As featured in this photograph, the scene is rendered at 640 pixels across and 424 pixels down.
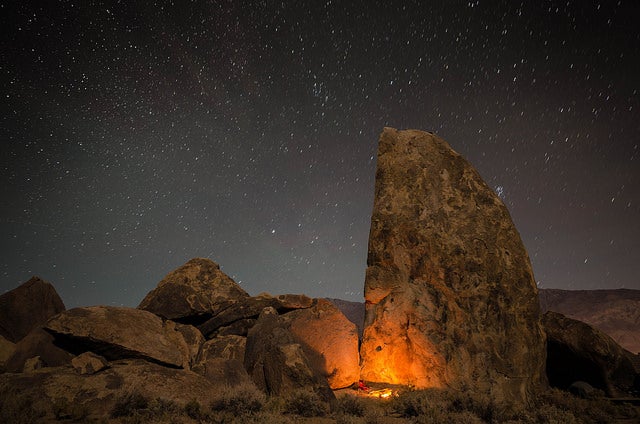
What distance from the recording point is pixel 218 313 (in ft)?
34.5

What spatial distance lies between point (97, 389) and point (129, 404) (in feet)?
3.06

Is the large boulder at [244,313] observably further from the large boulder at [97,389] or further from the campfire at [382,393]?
the campfire at [382,393]

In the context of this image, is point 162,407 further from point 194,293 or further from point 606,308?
point 606,308

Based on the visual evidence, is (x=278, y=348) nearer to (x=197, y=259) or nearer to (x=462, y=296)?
(x=462, y=296)

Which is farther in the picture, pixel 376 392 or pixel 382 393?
pixel 376 392

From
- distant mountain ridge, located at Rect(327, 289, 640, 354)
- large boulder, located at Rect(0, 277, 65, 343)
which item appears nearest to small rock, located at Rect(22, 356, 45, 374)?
large boulder, located at Rect(0, 277, 65, 343)

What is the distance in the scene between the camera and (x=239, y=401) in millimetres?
6203

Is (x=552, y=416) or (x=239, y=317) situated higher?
(x=239, y=317)

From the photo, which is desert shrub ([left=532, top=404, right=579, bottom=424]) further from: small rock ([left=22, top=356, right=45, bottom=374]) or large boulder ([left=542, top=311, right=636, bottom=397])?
small rock ([left=22, top=356, right=45, bottom=374])

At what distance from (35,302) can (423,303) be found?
36.3ft

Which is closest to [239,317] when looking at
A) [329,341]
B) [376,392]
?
[329,341]

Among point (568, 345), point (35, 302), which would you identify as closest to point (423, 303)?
point (568, 345)

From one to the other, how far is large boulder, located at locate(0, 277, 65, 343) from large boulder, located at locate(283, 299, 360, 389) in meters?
7.09

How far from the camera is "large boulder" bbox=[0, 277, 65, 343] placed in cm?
967
